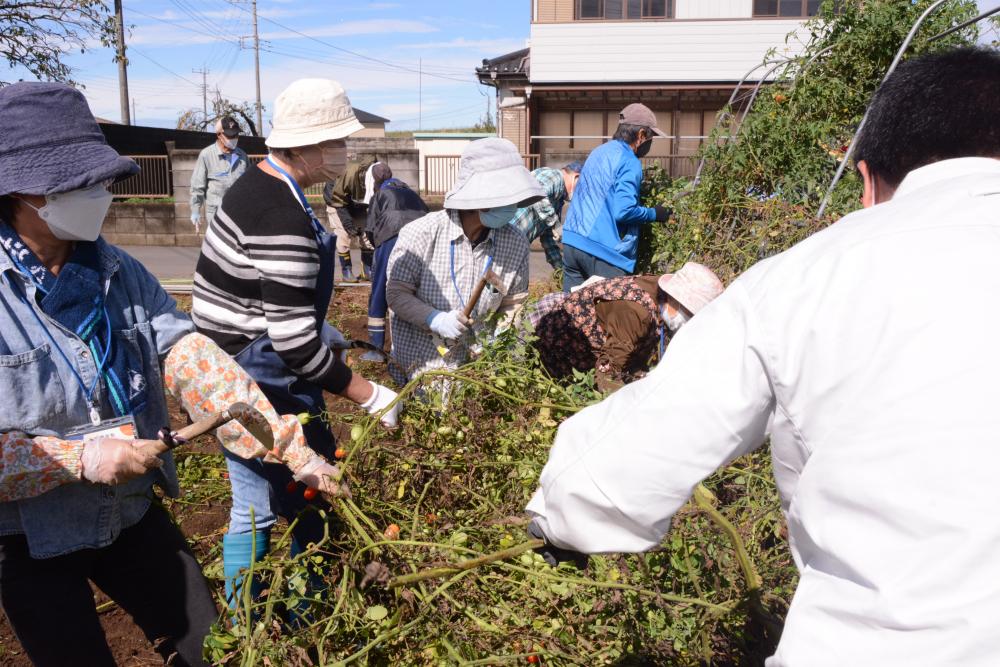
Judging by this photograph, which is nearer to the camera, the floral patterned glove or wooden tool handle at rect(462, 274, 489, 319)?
the floral patterned glove

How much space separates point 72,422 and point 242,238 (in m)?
0.69

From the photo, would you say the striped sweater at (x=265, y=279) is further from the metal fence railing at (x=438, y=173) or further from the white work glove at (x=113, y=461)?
the metal fence railing at (x=438, y=173)

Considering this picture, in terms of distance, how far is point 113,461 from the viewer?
1.82m

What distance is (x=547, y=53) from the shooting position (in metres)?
19.4

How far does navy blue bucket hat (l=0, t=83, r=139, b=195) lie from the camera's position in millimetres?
1805

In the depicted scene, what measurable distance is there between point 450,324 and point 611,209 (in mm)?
2278

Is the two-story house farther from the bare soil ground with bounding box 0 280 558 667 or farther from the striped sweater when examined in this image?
the striped sweater

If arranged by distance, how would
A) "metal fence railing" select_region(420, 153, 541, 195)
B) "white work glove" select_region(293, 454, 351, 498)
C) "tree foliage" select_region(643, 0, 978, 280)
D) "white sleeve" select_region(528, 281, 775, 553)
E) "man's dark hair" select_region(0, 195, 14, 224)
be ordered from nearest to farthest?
"white sleeve" select_region(528, 281, 775, 553), "man's dark hair" select_region(0, 195, 14, 224), "white work glove" select_region(293, 454, 351, 498), "tree foliage" select_region(643, 0, 978, 280), "metal fence railing" select_region(420, 153, 541, 195)

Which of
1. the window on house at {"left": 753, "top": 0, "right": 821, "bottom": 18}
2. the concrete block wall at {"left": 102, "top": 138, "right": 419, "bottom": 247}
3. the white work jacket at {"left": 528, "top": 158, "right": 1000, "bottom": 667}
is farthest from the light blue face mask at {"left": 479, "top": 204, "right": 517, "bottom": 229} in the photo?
the window on house at {"left": 753, "top": 0, "right": 821, "bottom": 18}

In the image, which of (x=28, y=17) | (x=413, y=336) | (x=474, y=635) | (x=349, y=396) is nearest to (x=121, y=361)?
(x=349, y=396)

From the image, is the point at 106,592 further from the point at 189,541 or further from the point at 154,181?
the point at 154,181

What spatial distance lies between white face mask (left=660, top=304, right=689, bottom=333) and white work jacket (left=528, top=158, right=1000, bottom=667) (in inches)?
82.9

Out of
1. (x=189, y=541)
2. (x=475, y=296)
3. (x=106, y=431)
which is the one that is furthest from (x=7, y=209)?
(x=189, y=541)

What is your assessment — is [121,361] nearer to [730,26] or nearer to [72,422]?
[72,422]
